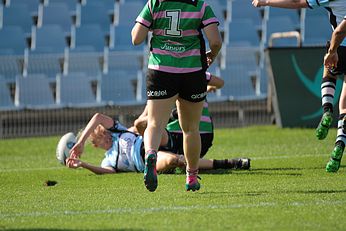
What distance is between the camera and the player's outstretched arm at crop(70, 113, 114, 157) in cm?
1028

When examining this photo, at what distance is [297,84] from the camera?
56.3 ft

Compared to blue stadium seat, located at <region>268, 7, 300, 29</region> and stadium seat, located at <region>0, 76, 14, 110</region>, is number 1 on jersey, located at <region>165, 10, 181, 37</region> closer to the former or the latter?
stadium seat, located at <region>0, 76, 14, 110</region>

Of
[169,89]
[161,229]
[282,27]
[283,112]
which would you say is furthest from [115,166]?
[282,27]

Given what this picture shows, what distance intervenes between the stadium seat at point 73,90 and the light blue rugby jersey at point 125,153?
Answer: 7688 mm

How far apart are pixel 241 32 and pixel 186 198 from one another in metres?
13.5

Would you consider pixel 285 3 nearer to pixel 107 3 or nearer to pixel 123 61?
pixel 123 61

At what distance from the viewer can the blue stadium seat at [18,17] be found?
67.3ft

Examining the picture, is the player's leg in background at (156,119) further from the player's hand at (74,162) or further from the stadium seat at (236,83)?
the stadium seat at (236,83)

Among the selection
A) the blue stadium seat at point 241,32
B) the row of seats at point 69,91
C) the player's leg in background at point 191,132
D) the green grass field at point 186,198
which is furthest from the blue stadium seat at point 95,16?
the player's leg in background at point 191,132

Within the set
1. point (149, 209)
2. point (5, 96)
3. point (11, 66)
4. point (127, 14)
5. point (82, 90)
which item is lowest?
point (5, 96)

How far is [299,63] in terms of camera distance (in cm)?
1714

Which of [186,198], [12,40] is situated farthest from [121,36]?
[186,198]

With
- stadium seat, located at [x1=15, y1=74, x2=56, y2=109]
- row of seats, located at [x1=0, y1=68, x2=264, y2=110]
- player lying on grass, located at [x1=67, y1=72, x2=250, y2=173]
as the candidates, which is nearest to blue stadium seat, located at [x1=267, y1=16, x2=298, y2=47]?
row of seats, located at [x1=0, y1=68, x2=264, y2=110]

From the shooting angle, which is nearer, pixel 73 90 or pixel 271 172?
pixel 271 172
